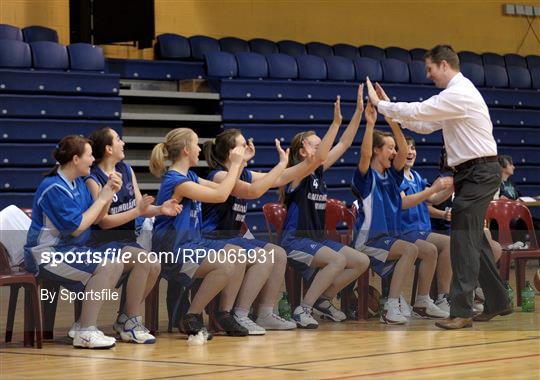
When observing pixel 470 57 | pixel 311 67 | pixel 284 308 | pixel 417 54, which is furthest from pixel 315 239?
pixel 470 57

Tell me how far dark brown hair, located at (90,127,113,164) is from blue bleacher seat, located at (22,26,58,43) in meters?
6.84

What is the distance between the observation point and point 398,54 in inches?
661

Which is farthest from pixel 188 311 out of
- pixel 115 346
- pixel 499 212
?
pixel 499 212

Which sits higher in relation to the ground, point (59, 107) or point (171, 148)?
point (59, 107)

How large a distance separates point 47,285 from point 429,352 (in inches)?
96.1

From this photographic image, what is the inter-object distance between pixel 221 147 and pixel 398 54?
387 inches

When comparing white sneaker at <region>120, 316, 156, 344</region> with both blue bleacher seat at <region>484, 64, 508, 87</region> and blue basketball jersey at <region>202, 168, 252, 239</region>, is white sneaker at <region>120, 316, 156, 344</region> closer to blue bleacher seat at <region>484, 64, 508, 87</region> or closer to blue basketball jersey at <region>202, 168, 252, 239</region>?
blue basketball jersey at <region>202, 168, 252, 239</region>

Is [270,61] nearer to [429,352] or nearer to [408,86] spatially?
[408,86]

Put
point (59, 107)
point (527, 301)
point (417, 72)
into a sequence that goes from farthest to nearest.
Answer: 1. point (417, 72)
2. point (59, 107)
3. point (527, 301)

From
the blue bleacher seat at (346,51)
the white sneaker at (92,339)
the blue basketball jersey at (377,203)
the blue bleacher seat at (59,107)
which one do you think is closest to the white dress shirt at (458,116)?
the blue basketball jersey at (377,203)

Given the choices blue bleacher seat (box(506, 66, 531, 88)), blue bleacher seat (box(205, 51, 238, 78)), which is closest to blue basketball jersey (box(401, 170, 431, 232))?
blue bleacher seat (box(205, 51, 238, 78))

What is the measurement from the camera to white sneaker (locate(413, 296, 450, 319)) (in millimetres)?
8117

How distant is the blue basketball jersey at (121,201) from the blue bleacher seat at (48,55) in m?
6.11

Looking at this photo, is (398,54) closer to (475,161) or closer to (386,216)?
(386,216)
